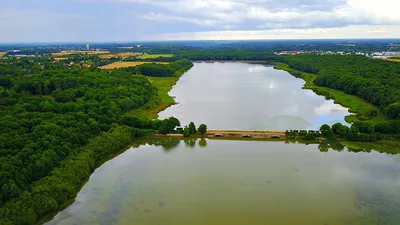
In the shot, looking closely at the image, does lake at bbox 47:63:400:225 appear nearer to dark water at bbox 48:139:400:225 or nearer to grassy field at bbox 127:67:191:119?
dark water at bbox 48:139:400:225

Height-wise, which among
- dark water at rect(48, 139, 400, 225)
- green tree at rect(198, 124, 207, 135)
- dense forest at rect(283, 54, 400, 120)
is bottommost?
dark water at rect(48, 139, 400, 225)

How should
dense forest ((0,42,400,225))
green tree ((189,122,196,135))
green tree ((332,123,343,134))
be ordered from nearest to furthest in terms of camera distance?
dense forest ((0,42,400,225)), green tree ((332,123,343,134)), green tree ((189,122,196,135))

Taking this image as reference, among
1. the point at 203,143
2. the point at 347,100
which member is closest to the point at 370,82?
the point at 347,100

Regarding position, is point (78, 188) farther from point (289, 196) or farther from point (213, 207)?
point (289, 196)

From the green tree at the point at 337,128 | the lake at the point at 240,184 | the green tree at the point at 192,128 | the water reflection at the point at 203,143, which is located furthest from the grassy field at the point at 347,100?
the green tree at the point at 192,128

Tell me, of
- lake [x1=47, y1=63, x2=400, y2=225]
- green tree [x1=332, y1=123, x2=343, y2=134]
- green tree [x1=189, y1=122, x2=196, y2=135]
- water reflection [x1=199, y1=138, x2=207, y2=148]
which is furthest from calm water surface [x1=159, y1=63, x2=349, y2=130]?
water reflection [x1=199, y1=138, x2=207, y2=148]

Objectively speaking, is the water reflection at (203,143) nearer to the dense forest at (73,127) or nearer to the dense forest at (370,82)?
the dense forest at (73,127)

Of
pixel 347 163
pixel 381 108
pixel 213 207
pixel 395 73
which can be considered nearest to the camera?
pixel 213 207

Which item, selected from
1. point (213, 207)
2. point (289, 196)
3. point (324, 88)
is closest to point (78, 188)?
point (213, 207)
